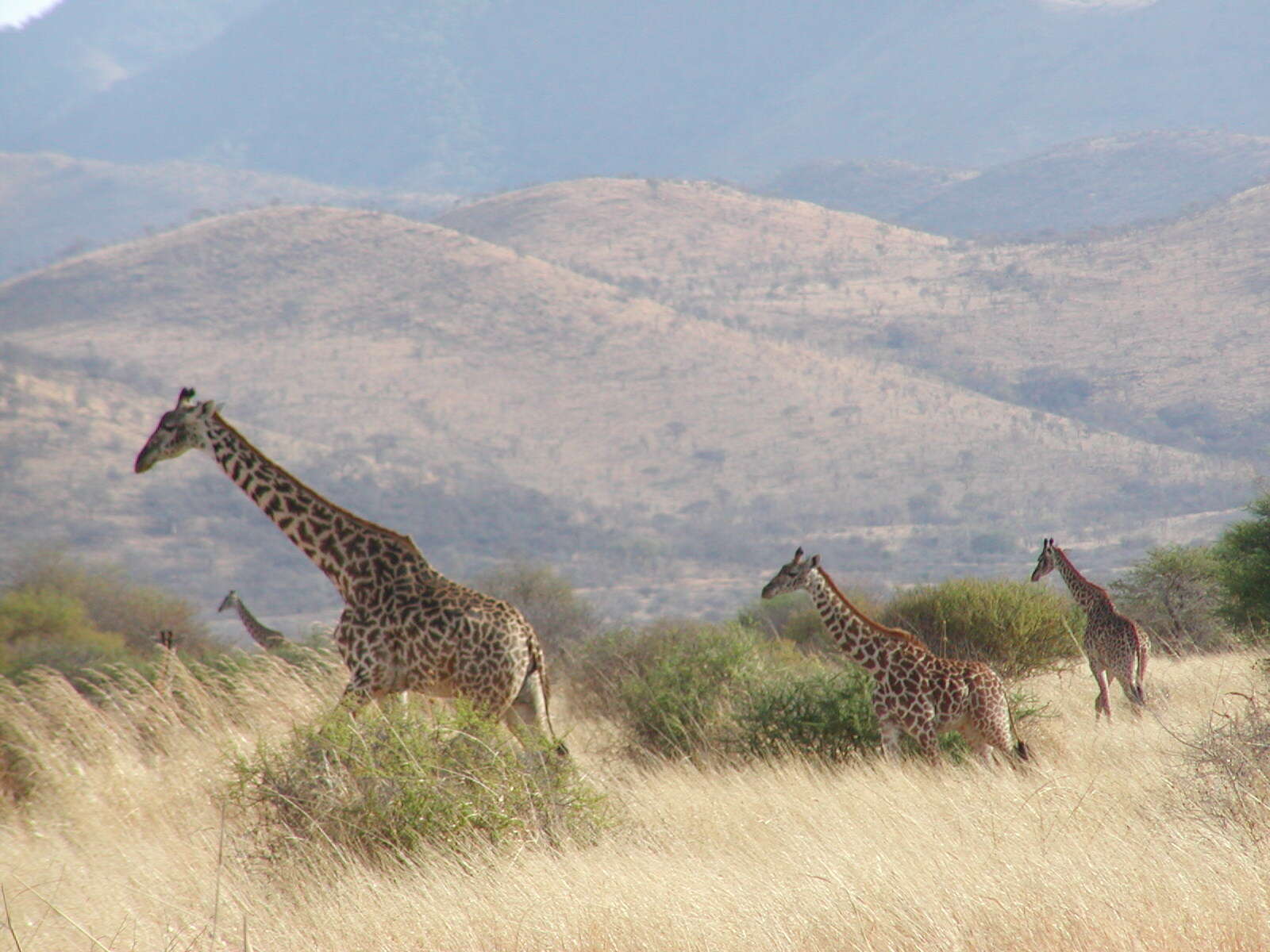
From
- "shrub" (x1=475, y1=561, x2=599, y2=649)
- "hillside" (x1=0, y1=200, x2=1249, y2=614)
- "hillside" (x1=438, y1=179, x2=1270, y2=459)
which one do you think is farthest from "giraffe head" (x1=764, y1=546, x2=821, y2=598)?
"hillside" (x1=438, y1=179, x2=1270, y2=459)

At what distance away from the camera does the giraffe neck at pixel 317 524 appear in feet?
28.1

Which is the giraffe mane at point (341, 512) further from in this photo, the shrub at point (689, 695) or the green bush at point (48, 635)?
the green bush at point (48, 635)

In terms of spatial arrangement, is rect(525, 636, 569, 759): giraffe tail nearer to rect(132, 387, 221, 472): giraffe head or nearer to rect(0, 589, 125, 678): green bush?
rect(132, 387, 221, 472): giraffe head

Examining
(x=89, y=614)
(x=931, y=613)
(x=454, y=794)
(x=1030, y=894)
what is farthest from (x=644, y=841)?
(x=89, y=614)

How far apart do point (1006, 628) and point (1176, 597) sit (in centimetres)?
921

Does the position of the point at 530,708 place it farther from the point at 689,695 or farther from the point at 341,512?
the point at 689,695

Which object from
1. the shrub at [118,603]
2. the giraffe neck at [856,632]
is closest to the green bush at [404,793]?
the giraffe neck at [856,632]

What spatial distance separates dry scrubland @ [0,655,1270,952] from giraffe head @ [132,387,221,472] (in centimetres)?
179

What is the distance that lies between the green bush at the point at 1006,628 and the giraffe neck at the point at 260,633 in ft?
22.0

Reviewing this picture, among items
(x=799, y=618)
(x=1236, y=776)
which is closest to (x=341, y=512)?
(x=1236, y=776)

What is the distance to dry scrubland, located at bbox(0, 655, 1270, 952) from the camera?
545cm

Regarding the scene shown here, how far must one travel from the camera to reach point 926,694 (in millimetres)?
8969

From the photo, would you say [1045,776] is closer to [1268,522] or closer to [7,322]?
[1268,522]

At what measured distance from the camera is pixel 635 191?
164 meters
